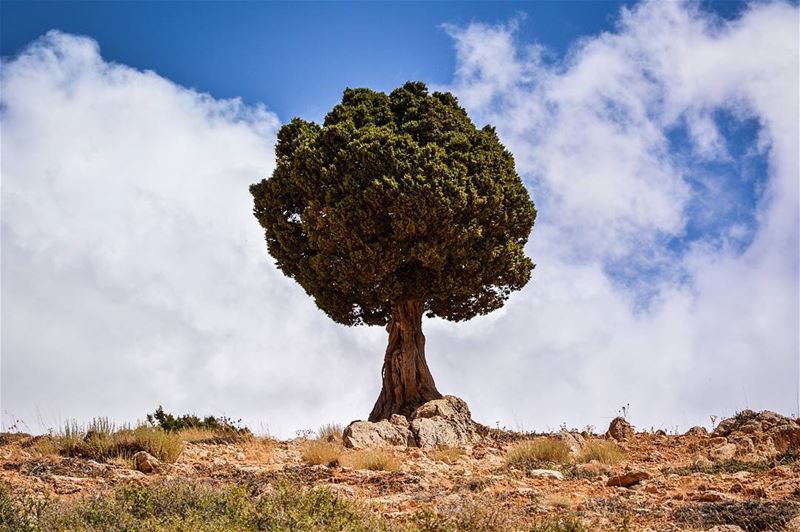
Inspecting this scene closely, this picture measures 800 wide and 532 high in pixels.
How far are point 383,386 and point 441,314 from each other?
8.89 feet

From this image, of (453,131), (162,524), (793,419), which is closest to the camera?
(162,524)

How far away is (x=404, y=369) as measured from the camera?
21.1m

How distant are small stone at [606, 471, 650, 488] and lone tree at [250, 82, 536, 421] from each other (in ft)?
30.1

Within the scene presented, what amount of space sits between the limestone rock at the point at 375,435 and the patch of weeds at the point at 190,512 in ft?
24.1

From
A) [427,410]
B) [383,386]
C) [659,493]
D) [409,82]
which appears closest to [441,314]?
[383,386]

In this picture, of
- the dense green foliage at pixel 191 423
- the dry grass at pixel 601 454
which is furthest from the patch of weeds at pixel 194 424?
the dry grass at pixel 601 454

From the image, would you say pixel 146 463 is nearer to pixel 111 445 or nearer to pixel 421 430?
pixel 111 445

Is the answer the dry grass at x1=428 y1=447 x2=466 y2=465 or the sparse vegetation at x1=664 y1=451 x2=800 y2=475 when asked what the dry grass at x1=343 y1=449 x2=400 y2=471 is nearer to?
the dry grass at x1=428 y1=447 x2=466 y2=465

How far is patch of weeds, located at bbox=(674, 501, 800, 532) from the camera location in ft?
26.7

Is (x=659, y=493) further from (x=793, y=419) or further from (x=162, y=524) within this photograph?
(x=793, y=419)

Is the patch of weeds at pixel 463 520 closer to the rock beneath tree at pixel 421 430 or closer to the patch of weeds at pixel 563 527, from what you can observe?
the patch of weeds at pixel 563 527

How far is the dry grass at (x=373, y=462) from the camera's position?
13367 millimetres

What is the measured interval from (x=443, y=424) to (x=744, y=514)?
9.86m

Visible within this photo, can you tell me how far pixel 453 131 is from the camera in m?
21.3
